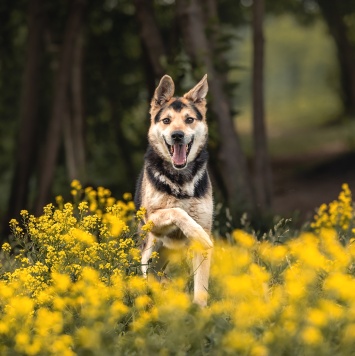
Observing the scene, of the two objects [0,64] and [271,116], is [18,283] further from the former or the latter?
[271,116]

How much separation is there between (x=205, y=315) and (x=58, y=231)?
2.14 m

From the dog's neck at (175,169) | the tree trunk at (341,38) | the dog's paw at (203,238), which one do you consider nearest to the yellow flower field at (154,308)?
the dog's paw at (203,238)

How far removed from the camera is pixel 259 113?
55.7 ft

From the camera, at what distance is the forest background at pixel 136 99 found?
15.0m

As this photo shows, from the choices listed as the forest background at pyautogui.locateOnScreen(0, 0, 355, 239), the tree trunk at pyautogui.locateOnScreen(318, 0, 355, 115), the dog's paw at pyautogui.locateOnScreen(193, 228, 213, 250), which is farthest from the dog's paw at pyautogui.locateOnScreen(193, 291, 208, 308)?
the tree trunk at pyautogui.locateOnScreen(318, 0, 355, 115)

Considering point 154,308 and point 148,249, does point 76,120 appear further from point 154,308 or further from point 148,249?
point 154,308

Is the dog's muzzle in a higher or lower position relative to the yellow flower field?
higher

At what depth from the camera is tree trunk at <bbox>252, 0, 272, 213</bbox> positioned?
54.7 feet

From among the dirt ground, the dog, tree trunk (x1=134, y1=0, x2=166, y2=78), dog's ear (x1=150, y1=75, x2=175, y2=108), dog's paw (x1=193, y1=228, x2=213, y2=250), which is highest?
tree trunk (x1=134, y1=0, x2=166, y2=78)

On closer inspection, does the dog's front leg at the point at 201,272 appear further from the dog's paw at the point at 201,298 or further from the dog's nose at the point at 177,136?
the dog's nose at the point at 177,136

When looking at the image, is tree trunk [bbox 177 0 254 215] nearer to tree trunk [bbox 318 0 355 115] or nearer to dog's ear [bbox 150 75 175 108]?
dog's ear [bbox 150 75 175 108]

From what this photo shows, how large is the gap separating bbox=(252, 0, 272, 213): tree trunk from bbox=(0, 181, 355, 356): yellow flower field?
7.99m

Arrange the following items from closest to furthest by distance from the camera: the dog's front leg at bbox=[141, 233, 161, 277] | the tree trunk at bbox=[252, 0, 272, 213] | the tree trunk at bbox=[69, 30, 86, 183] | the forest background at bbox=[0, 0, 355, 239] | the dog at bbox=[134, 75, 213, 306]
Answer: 1. the dog at bbox=[134, 75, 213, 306]
2. the dog's front leg at bbox=[141, 233, 161, 277]
3. the forest background at bbox=[0, 0, 355, 239]
4. the tree trunk at bbox=[252, 0, 272, 213]
5. the tree trunk at bbox=[69, 30, 86, 183]

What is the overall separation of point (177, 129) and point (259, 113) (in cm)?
866
